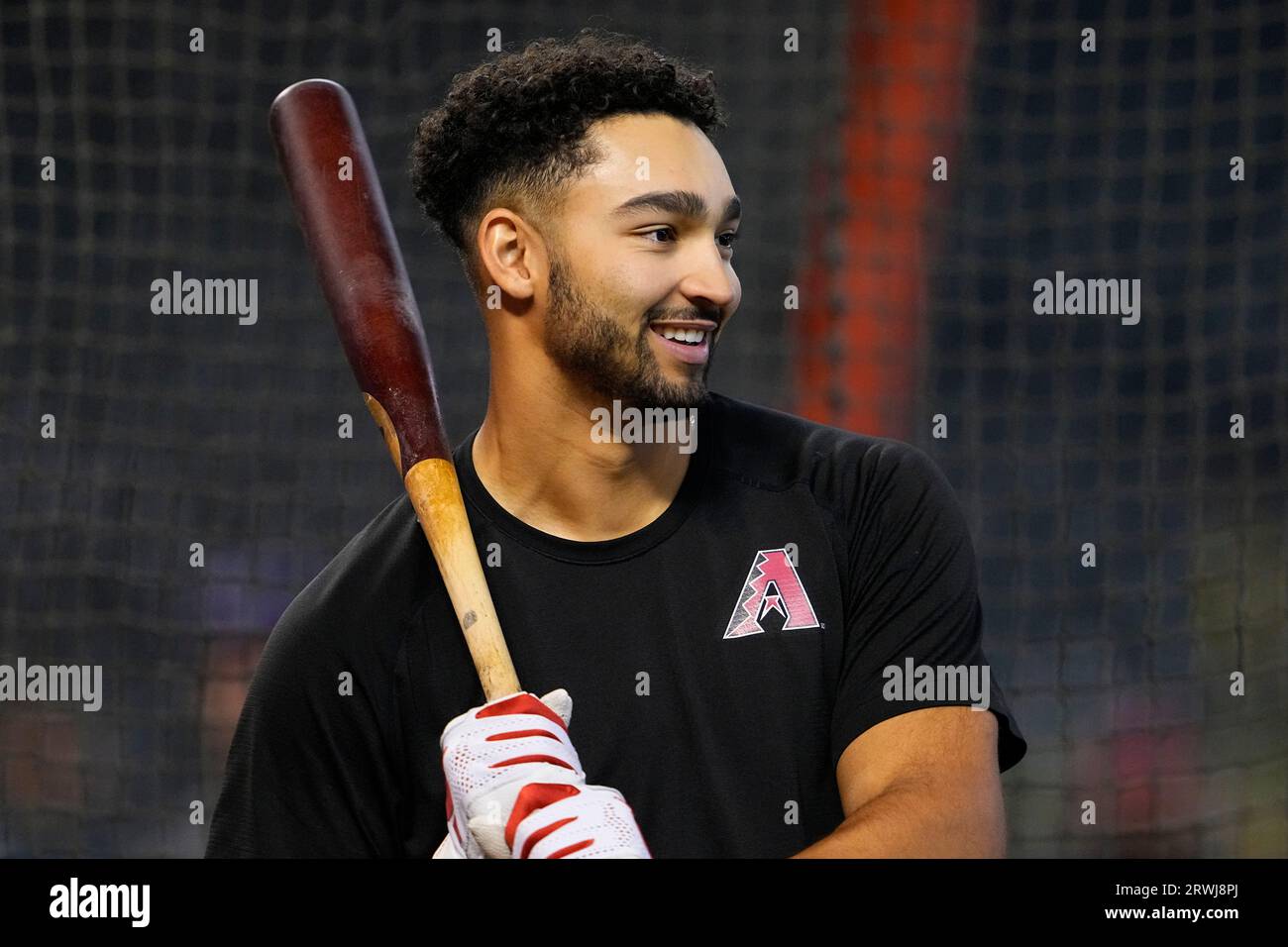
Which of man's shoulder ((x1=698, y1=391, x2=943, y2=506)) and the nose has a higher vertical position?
the nose

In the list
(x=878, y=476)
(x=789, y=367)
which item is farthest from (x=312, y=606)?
(x=789, y=367)

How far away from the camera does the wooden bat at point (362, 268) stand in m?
1.81

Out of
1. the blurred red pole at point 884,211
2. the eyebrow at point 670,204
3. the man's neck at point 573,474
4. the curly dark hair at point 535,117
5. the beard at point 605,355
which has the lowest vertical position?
the man's neck at point 573,474

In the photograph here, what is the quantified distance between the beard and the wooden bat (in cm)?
18

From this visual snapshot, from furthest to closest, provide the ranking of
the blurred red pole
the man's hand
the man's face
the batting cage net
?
the batting cage net, the blurred red pole, the man's face, the man's hand

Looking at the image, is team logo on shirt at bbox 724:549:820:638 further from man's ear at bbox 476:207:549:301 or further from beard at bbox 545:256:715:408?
man's ear at bbox 476:207:549:301

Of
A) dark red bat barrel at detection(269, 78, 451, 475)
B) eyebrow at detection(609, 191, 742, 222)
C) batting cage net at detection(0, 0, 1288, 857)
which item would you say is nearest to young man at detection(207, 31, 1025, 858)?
eyebrow at detection(609, 191, 742, 222)

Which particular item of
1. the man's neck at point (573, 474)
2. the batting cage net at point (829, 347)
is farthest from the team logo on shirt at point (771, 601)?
the batting cage net at point (829, 347)

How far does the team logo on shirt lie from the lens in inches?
66.8

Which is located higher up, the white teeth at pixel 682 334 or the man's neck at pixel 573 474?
the white teeth at pixel 682 334

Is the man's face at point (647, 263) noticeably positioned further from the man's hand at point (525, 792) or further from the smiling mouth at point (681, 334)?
the man's hand at point (525, 792)

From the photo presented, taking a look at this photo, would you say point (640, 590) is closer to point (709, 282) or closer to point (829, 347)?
point (709, 282)

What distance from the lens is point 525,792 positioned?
4.80ft
